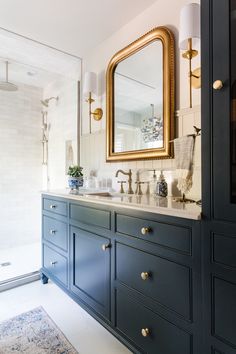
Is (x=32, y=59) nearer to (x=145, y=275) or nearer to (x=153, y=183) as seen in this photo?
(x=153, y=183)

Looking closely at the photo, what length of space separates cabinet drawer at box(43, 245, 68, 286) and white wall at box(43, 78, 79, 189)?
114 centimetres

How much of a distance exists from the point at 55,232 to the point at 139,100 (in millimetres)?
1450

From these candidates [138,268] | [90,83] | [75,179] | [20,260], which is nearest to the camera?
[138,268]

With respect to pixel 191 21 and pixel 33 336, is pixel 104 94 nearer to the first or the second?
pixel 191 21

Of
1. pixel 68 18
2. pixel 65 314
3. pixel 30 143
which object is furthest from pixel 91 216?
pixel 30 143

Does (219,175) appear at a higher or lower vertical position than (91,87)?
lower

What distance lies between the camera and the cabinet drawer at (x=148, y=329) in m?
1.11

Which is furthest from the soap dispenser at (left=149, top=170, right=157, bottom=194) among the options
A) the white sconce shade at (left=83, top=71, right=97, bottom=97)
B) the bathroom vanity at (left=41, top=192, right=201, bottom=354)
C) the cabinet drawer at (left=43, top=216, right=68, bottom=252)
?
the white sconce shade at (left=83, top=71, right=97, bottom=97)

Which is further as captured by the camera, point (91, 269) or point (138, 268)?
point (91, 269)

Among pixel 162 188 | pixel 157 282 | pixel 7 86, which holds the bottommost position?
pixel 157 282

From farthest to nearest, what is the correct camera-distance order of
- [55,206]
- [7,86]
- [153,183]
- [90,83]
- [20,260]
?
[7,86] < [20,260] < [90,83] < [55,206] < [153,183]

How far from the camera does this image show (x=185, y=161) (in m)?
1.38

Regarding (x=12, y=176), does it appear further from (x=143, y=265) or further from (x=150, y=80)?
(x=143, y=265)

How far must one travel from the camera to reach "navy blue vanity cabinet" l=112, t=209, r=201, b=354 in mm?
1052
